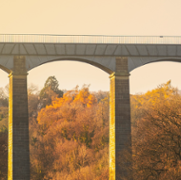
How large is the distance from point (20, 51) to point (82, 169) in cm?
2062

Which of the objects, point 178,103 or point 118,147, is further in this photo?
point 118,147

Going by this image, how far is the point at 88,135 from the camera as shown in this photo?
193 feet

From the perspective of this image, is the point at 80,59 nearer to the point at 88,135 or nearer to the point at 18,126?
the point at 18,126

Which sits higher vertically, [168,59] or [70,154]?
[168,59]

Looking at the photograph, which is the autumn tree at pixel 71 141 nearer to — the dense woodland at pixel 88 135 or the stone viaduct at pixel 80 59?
the dense woodland at pixel 88 135

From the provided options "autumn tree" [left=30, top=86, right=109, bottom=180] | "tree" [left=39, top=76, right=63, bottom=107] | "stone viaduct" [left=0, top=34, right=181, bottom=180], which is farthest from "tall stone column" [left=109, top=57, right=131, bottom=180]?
"tree" [left=39, top=76, right=63, bottom=107]

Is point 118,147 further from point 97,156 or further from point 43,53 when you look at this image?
point 97,156

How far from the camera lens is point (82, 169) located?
49938 mm

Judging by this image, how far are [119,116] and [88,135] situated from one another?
25.7 m

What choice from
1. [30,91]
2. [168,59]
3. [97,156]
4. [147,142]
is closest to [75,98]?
[30,91]

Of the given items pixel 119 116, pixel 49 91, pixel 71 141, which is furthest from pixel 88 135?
pixel 119 116

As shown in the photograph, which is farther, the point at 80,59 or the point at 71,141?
the point at 71,141

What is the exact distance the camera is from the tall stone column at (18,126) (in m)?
31.9

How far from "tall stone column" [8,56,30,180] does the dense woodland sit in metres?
6.81
